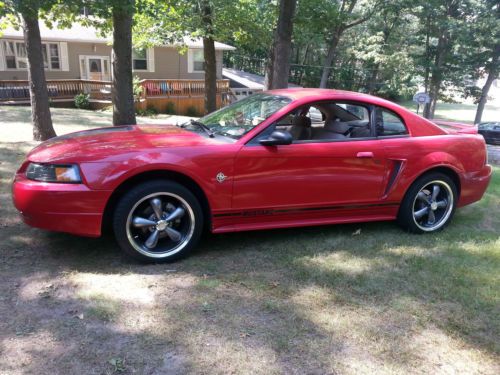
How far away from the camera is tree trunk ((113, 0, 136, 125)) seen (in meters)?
7.96

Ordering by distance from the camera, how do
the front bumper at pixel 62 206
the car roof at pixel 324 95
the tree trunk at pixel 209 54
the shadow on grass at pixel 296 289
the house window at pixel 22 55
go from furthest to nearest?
1. the house window at pixel 22 55
2. the tree trunk at pixel 209 54
3. the car roof at pixel 324 95
4. the front bumper at pixel 62 206
5. the shadow on grass at pixel 296 289

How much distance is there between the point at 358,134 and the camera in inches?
180

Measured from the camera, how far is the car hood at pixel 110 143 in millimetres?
3619

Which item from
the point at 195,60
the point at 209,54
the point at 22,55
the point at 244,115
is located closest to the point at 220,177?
the point at 244,115

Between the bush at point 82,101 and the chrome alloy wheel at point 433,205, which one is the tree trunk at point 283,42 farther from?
the bush at point 82,101

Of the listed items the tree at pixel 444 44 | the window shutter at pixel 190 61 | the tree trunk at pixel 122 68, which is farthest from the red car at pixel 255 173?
the window shutter at pixel 190 61

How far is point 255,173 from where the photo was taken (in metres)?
3.97

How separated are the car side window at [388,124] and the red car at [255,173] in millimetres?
12

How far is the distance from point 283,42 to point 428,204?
5.87 m

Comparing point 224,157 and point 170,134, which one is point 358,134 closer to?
point 224,157

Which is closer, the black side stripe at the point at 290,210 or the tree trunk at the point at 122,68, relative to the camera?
the black side stripe at the point at 290,210

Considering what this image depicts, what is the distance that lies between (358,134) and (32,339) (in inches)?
133

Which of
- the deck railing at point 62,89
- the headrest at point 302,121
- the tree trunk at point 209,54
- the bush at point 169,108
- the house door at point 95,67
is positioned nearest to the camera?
the headrest at point 302,121

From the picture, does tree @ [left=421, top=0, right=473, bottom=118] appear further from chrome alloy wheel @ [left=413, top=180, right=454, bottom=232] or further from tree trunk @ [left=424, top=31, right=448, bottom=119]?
chrome alloy wheel @ [left=413, top=180, right=454, bottom=232]
